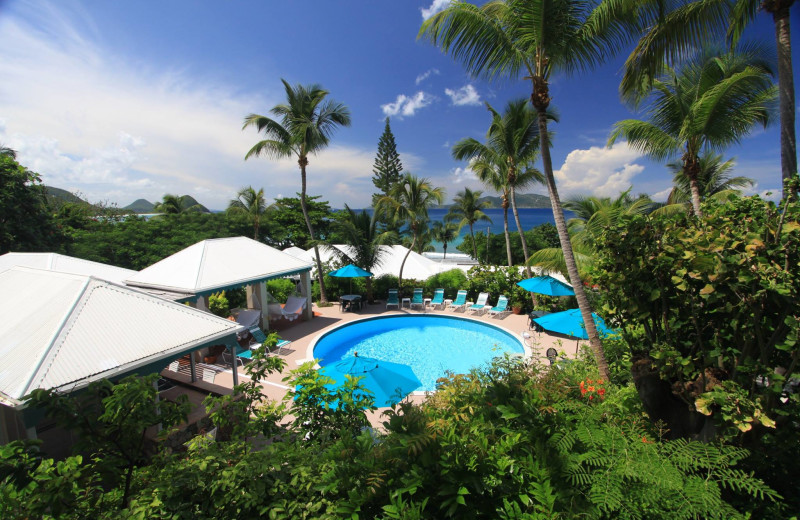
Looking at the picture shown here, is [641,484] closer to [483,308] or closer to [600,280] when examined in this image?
[600,280]

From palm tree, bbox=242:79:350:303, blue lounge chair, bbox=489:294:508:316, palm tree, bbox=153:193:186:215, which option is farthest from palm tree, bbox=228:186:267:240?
blue lounge chair, bbox=489:294:508:316

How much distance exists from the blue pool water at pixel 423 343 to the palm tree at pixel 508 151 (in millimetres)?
3319

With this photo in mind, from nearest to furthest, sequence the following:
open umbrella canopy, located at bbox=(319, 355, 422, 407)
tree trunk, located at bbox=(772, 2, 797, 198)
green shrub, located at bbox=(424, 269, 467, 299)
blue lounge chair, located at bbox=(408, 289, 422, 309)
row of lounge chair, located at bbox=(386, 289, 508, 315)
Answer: tree trunk, located at bbox=(772, 2, 797, 198)
open umbrella canopy, located at bbox=(319, 355, 422, 407)
row of lounge chair, located at bbox=(386, 289, 508, 315)
blue lounge chair, located at bbox=(408, 289, 422, 309)
green shrub, located at bbox=(424, 269, 467, 299)

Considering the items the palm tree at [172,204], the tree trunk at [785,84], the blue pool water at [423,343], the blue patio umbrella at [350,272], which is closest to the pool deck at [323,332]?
the blue pool water at [423,343]

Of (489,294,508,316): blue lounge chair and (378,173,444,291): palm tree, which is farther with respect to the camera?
(378,173,444,291): palm tree

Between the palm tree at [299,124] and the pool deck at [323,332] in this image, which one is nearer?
the pool deck at [323,332]

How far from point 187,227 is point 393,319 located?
17.2 m

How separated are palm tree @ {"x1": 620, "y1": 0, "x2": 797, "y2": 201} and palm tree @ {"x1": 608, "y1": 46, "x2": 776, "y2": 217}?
89cm

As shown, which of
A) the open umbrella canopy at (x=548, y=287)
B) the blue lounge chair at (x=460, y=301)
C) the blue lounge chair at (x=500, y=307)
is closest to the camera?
the open umbrella canopy at (x=548, y=287)

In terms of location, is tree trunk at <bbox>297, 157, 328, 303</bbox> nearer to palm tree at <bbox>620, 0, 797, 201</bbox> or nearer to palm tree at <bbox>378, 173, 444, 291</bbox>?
palm tree at <bbox>378, 173, 444, 291</bbox>

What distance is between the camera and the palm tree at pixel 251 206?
87.6 feet

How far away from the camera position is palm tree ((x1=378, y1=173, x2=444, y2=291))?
16.5 m

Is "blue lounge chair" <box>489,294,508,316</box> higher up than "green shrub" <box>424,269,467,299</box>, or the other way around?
"green shrub" <box>424,269,467,299</box>

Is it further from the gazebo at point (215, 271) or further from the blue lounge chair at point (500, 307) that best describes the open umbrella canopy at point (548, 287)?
the gazebo at point (215, 271)
